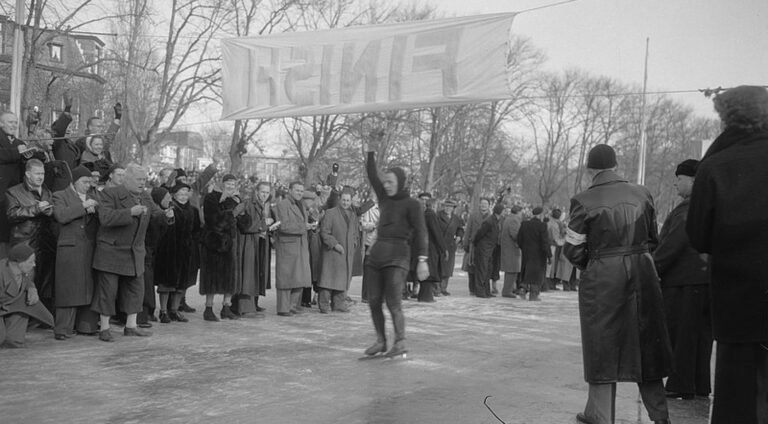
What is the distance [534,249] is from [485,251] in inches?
41.4

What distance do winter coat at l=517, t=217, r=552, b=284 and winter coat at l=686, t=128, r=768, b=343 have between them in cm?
1147

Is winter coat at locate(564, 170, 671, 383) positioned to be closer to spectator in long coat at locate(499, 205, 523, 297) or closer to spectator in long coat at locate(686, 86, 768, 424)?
spectator in long coat at locate(686, 86, 768, 424)

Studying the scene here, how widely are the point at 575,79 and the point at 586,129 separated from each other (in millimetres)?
4395

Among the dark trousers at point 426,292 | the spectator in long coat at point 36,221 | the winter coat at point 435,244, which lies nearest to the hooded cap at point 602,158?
the spectator in long coat at point 36,221

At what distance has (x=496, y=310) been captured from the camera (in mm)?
12875

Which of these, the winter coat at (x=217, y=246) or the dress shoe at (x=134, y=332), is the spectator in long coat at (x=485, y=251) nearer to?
the winter coat at (x=217, y=246)

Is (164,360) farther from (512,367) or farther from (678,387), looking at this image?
(678,387)

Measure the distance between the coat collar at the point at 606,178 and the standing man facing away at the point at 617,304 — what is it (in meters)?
0.10

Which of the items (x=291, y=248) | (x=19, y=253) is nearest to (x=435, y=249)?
(x=291, y=248)

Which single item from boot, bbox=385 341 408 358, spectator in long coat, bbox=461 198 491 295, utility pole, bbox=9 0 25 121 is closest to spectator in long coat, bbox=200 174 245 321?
boot, bbox=385 341 408 358

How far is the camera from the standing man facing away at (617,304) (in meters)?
5.20

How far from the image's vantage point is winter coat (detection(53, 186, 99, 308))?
8.32 meters

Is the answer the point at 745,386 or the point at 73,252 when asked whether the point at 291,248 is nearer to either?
the point at 73,252

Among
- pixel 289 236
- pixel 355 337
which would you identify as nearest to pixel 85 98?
pixel 289 236
